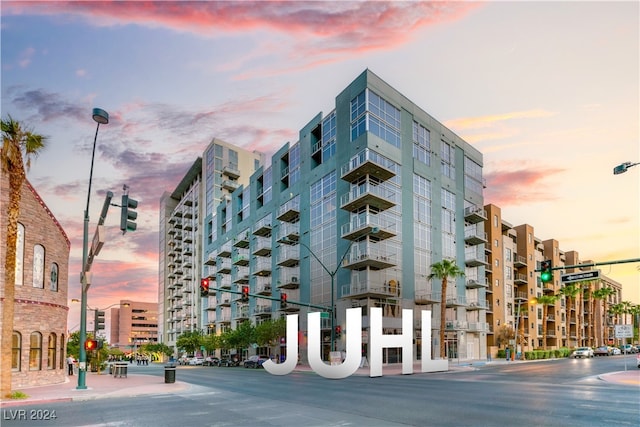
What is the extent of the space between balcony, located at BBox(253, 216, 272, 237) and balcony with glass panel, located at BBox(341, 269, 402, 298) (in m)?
23.5

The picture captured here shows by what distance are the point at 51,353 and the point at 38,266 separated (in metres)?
5.24

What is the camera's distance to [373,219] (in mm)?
57781

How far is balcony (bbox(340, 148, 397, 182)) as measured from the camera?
5666 cm

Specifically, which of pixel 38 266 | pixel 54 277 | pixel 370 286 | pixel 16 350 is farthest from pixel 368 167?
pixel 16 350

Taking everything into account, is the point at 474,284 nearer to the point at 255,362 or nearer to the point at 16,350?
the point at 255,362

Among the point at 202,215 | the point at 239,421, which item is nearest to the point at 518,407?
the point at 239,421

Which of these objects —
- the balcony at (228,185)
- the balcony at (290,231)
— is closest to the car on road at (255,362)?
the balcony at (290,231)

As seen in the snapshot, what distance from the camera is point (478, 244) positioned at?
257ft

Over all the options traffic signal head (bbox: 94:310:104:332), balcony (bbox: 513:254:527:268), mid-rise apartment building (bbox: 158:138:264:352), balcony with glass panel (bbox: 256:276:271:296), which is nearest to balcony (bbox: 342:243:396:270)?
balcony with glass panel (bbox: 256:276:271:296)

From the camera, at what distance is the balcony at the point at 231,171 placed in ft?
382

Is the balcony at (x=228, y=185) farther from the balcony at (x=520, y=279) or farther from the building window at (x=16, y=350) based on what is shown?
the building window at (x=16, y=350)

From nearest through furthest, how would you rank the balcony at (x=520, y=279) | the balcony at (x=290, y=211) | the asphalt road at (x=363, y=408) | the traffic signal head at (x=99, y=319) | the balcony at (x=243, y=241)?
the asphalt road at (x=363, y=408) → the traffic signal head at (x=99, y=319) → the balcony at (x=290, y=211) → the balcony at (x=243, y=241) → the balcony at (x=520, y=279)

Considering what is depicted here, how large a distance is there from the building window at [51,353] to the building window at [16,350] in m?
2.55

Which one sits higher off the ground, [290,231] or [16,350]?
[290,231]
